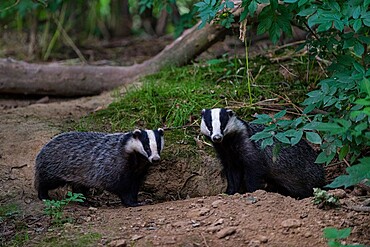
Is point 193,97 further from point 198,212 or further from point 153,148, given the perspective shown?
point 198,212

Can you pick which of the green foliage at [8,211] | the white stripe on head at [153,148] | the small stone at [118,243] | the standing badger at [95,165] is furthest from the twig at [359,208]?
the green foliage at [8,211]

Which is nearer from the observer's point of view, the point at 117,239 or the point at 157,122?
the point at 117,239

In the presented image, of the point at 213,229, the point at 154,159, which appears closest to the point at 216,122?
the point at 154,159

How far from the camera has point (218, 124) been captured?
17.3ft

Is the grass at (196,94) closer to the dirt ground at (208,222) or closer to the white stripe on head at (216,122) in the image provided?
the white stripe on head at (216,122)

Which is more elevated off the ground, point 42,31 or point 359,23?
point 359,23

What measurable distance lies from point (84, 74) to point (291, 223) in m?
4.63

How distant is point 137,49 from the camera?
1111 cm

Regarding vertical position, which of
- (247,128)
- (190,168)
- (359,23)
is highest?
(359,23)

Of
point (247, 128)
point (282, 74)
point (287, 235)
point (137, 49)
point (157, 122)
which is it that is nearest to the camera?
point (287, 235)

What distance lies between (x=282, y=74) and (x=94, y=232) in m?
3.40

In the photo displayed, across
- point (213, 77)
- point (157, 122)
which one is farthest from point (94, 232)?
point (213, 77)

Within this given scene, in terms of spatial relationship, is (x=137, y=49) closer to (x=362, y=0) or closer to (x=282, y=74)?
(x=282, y=74)

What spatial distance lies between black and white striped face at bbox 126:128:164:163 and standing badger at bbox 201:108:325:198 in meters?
0.42
